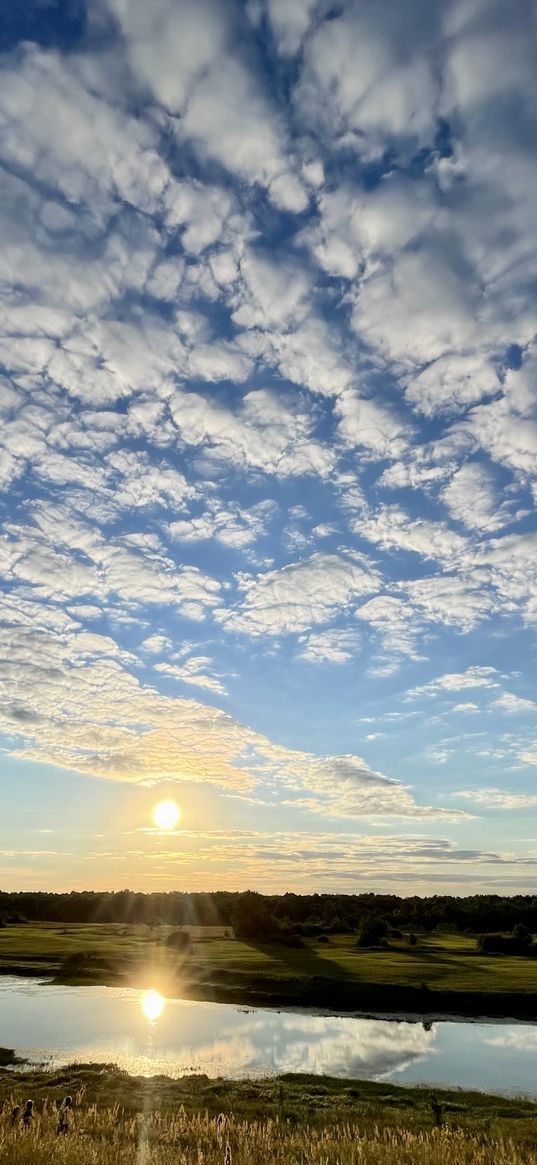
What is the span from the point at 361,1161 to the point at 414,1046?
3655cm

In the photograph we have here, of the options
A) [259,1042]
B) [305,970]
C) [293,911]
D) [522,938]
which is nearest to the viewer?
[259,1042]

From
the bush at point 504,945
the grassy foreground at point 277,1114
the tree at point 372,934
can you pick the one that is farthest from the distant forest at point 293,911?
the grassy foreground at point 277,1114

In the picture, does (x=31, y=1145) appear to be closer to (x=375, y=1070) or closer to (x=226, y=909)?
(x=375, y=1070)

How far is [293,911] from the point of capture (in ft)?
489

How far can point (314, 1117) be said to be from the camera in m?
26.8

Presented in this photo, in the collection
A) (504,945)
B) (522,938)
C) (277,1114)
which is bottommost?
(277,1114)

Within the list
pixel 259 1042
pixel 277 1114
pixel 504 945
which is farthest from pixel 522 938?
pixel 277 1114

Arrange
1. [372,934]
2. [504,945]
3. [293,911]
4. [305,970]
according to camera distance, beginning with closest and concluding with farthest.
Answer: [305,970] → [504,945] → [372,934] → [293,911]

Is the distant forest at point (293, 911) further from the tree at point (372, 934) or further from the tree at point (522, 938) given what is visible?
the tree at point (522, 938)

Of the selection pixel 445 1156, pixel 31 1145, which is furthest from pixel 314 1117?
pixel 31 1145

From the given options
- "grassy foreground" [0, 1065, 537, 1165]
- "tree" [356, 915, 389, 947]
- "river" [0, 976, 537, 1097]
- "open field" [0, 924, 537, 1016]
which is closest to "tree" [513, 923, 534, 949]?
"open field" [0, 924, 537, 1016]

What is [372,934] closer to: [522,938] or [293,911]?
[522,938]

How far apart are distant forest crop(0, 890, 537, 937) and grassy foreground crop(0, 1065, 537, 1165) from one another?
73714 mm

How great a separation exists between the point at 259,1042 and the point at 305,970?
24854 mm
